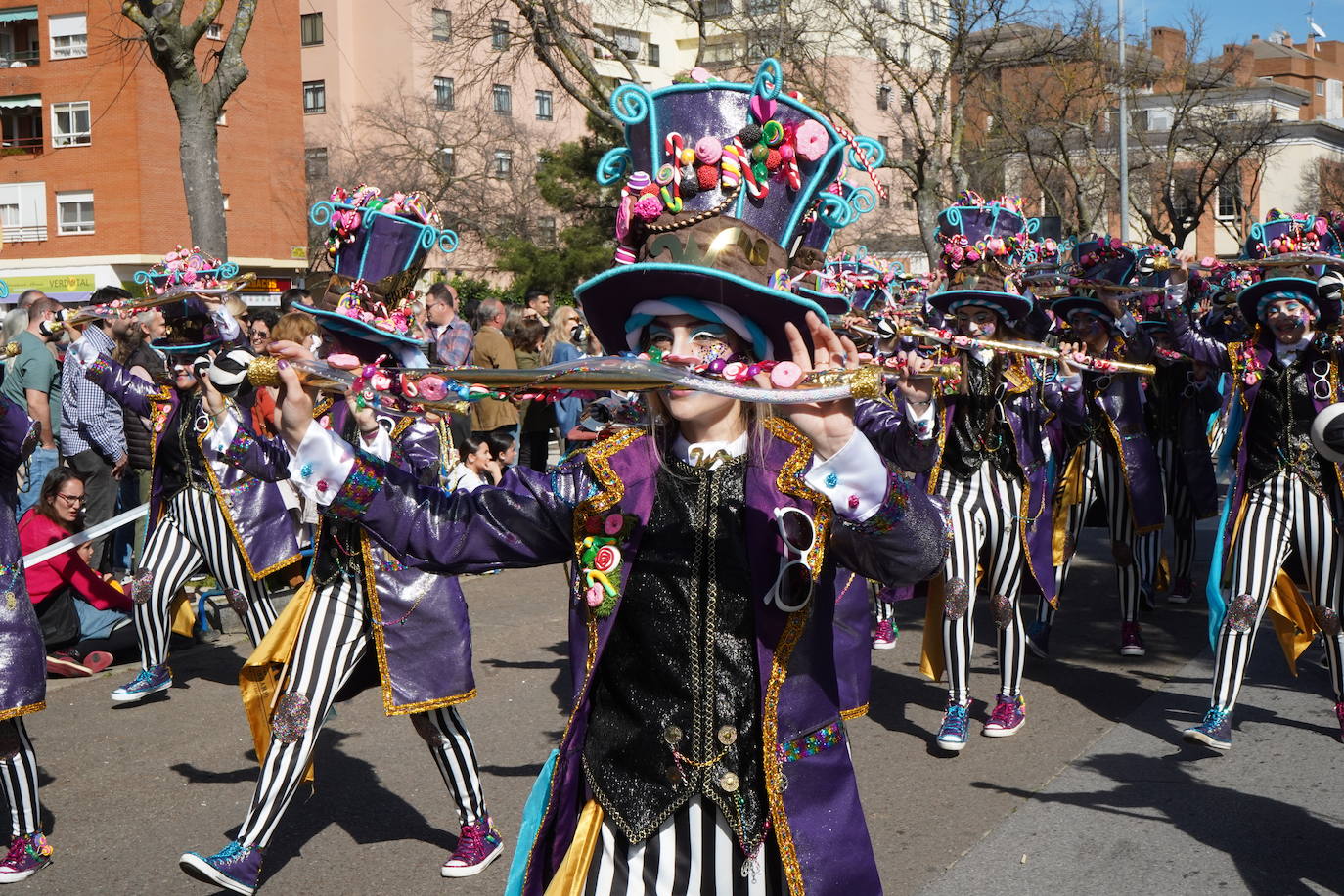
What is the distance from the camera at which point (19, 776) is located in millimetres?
5223

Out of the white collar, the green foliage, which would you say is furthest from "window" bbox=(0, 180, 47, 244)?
the white collar

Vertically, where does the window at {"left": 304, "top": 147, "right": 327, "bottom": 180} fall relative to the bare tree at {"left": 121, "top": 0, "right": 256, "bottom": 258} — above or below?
above

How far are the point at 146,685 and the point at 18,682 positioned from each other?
2.43m

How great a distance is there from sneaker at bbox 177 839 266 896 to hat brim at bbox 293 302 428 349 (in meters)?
1.98

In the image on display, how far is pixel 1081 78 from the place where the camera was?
32.0 meters

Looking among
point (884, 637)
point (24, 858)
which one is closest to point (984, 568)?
point (884, 637)

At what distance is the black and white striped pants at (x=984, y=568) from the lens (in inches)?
266

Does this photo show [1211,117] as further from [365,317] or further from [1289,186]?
[365,317]

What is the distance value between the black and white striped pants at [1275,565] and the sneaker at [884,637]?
8.35 feet

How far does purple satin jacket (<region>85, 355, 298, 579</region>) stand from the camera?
7203mm

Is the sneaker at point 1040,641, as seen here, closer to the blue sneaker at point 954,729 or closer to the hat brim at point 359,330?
the blue sneaker at point 954,729

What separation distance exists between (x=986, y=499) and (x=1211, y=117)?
3293 cm

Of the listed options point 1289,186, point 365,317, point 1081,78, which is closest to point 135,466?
point 365,317

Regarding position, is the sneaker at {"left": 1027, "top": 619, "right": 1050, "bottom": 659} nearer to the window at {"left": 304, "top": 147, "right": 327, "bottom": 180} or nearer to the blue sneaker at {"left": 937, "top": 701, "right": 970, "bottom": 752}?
the blue sneaker at {"left": 937, "top": 701, "right": 970, "bottom": 752}
